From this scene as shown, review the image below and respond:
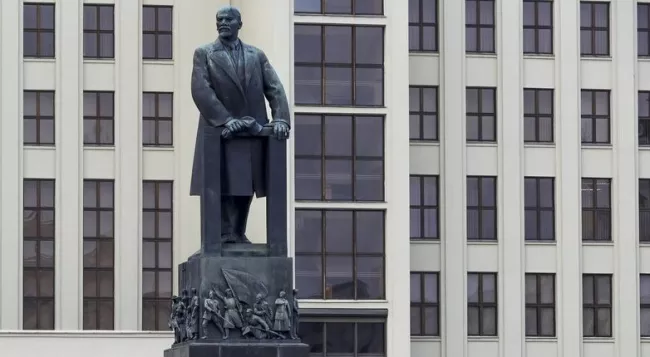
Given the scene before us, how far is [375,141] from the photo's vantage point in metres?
64.8

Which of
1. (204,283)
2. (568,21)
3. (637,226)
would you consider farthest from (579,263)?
(204,283)

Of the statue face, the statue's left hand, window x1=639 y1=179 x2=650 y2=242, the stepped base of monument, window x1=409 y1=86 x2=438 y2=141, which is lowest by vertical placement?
the stepped base of monument

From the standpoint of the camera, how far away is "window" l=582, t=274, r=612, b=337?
2753 inches

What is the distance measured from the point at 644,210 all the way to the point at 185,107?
52.3 ft

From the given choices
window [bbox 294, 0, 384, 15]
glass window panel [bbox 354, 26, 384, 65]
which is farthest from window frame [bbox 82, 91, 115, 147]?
glass window panel [bbox 354, 26, 384, 65]

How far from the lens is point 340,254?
6438cm

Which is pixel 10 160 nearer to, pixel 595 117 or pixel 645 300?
pixel 595 117

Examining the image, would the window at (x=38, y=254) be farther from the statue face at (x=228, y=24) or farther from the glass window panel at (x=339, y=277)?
the statue face at (x=228, y=24)

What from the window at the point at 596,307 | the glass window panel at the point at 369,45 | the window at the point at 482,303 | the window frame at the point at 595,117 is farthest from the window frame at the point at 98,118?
the window at the point at 596,307

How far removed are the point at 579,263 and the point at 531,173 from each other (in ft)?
11.2

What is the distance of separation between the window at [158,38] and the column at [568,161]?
13.0m

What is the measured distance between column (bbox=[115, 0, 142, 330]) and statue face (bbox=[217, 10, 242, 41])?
42759mm

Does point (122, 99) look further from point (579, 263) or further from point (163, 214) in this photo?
point (579, 263)

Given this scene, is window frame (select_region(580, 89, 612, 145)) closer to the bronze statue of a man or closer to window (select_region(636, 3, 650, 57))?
window (select_region(636, 3, 650, 57))
